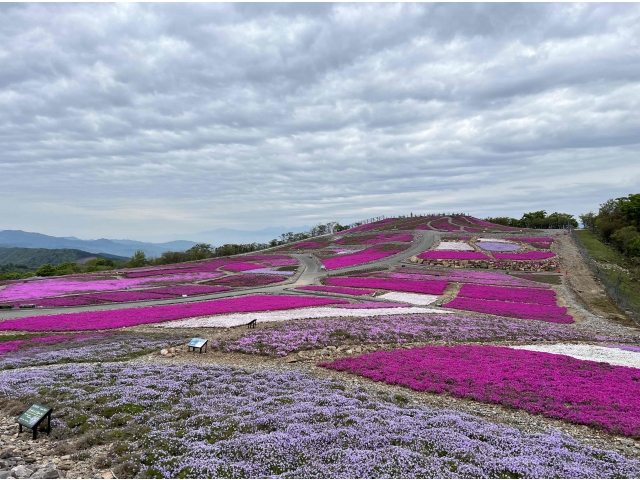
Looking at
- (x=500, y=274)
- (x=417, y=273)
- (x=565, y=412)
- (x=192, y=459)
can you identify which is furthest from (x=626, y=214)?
(x=192, y=459)

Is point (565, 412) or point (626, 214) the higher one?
point (626, 214)

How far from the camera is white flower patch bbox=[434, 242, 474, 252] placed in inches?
3560

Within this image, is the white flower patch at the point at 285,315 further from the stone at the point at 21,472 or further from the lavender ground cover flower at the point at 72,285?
the lavender ground cover flower at the point at 72,285

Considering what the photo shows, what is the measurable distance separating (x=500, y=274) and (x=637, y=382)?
170 ft

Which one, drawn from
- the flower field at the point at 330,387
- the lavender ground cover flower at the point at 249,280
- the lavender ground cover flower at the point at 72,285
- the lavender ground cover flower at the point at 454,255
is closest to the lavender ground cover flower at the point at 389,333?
the flower field at the point at 330,387

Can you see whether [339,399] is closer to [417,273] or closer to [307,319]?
[307,319]

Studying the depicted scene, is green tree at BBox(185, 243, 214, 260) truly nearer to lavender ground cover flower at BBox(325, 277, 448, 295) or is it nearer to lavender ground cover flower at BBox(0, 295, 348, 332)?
lavender ground cover flower at BBox(325, 277, 448, 295)

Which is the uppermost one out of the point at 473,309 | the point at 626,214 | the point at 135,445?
the point at 626,214

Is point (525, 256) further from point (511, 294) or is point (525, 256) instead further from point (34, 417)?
point (34, 417)

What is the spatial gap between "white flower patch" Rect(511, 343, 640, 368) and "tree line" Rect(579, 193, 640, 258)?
57.0m

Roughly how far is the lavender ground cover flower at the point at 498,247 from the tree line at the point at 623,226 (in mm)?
20535

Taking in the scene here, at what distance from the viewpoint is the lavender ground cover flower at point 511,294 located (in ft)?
150

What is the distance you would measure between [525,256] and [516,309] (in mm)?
43977

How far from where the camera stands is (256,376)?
1847 centimetres
